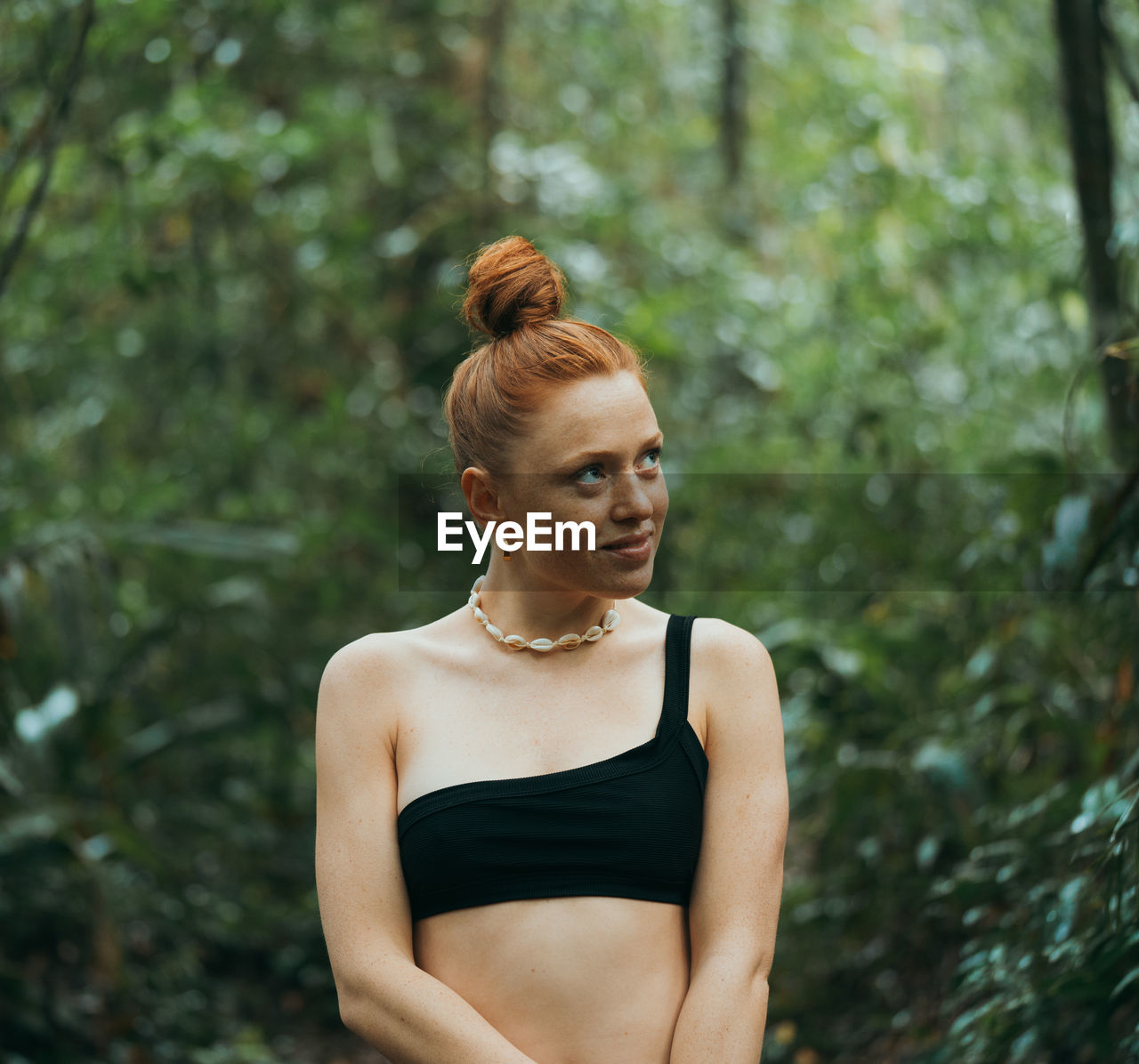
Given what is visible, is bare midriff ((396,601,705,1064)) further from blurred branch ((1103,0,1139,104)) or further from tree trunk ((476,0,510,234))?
tree trunk ((476,0,510,234))

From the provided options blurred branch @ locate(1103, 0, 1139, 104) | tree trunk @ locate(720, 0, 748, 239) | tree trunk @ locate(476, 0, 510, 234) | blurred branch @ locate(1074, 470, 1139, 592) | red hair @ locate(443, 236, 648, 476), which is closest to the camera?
red hair @ locate(443, 236, 648, 476)

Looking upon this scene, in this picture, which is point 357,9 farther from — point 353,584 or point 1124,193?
point 1124,193

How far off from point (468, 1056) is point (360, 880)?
0.23 metres

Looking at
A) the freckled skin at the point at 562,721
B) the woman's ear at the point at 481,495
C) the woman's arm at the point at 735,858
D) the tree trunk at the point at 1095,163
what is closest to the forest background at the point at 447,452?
the tree trunk at the point at 1095,163

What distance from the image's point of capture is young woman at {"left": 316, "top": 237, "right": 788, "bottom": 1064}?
1354 mm

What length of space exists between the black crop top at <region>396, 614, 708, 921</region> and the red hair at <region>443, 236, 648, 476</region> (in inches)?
15.3

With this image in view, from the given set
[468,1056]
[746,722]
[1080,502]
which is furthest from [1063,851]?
[468,1056]

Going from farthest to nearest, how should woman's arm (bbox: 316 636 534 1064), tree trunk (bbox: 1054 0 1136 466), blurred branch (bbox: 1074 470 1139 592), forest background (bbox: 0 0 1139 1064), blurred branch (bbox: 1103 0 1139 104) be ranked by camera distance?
forest background (bbox: 0 0 1139 1064) < tree trunk (bbox: 1054 0 1136 466) < blurred branch (bbox: 1103 0 1139 104) < blurred branch (bbox: 1074 470 1139 592) < woman's arm (bbox: 316 636 534 1064)

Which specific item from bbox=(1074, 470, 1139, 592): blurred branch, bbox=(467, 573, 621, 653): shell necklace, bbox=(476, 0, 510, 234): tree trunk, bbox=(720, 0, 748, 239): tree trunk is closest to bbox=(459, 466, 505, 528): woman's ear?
bbox=(467, 573, 621, 653): shell necklace

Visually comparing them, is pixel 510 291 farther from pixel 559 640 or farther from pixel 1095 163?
pixel 1095 163

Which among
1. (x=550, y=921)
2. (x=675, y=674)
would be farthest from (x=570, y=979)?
(x=675, y=674)

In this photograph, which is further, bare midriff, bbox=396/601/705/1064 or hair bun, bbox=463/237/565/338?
hair bun, bbox=463/237/565/338

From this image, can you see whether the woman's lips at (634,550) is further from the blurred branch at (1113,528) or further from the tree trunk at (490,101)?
the tree trunk at (490,101)

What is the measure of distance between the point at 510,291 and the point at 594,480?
278 millimetres
